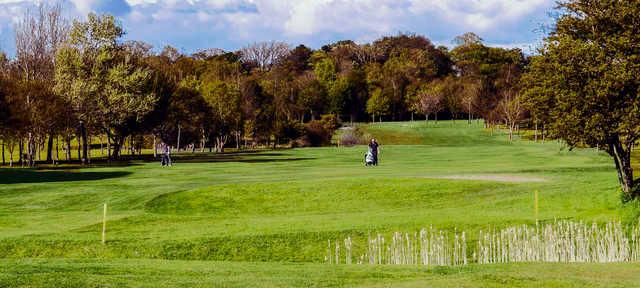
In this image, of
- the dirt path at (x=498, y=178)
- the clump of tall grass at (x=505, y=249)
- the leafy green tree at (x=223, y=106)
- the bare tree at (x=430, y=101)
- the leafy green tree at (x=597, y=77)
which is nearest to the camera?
the clump of tall grass at (x=505, y=249)

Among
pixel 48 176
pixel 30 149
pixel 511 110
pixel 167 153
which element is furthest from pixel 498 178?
pixel 511 110

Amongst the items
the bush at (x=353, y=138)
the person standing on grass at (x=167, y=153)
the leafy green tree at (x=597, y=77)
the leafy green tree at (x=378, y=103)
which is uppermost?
the leafy green tree at (x=378, y=103)

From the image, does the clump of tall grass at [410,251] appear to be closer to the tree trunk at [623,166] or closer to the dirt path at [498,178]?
the tree trunk at [623,166]

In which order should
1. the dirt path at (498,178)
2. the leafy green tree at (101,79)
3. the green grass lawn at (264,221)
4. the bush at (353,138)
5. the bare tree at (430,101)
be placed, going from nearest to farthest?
the green grass lawn at (264,221) < the dirt path at (498,178) < the leafy green tree at (101,79) < the bush at (353,138) < the bare tree at (430,101)

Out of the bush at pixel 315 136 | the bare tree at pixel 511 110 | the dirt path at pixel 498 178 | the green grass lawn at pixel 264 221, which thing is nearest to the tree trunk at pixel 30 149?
the green grass lawn at pixel 264 221

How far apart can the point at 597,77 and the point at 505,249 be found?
11.2m

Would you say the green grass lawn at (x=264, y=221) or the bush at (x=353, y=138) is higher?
the bush at (x=353, y=138)

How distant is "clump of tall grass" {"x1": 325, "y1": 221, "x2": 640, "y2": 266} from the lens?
25.4 meters

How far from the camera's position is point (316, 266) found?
70.3 ft

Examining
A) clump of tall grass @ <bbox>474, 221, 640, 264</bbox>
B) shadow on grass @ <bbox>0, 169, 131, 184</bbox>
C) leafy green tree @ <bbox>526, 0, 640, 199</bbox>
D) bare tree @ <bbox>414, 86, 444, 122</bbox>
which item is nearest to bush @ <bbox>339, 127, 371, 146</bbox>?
bare tree @ <bbox>414, 86, 444, 122</bbox>

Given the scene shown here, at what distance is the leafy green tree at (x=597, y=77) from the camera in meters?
32.9

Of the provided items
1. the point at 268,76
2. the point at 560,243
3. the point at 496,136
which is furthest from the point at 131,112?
the point at 268,76

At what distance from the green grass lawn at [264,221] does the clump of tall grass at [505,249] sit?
4.25ft

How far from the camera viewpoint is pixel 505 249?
26.9 meters
